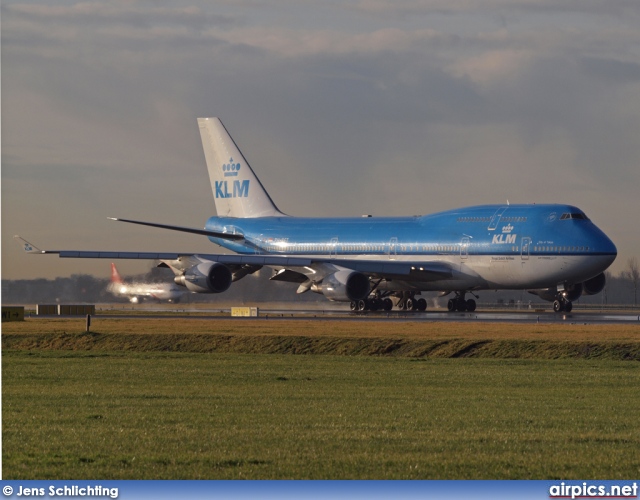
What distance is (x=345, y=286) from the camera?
201 ft

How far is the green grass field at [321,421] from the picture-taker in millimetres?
14820

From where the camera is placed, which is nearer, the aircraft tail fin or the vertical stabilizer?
the vertical stabilizer

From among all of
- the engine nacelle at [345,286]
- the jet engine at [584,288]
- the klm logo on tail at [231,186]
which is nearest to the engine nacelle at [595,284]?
the jet engine at [584,288]

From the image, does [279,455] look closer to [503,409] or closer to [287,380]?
[503,409]

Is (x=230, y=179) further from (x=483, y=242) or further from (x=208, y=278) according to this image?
(x=483, y=242)

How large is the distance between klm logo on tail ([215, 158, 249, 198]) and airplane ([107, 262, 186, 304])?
11.3 meters

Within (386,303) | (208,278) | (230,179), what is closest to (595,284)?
(386,303)

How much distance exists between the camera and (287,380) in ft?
91.7

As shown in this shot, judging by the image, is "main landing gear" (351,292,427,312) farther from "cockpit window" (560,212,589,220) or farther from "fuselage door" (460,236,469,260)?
"cockpit window" (560,212,589,220)

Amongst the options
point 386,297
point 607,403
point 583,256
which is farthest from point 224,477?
point 386,297

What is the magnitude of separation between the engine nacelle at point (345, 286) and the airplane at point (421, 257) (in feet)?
0.17

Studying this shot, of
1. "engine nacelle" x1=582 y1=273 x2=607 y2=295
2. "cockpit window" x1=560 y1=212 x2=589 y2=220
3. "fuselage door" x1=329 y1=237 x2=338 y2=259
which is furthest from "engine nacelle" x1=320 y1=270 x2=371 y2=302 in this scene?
"engine nacelle" x1=582 y1=273 x2=607 y2=295

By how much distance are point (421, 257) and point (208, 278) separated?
1145cm

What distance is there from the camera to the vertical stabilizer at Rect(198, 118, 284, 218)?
77125mm
